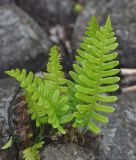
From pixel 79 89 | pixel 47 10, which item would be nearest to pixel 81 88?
pixel 79 89

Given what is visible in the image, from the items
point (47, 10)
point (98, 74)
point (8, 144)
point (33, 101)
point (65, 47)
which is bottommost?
point (8, 144)

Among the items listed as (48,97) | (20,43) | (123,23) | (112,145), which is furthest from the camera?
(123,23)

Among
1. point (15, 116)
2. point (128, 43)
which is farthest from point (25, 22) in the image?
point (15, 116)

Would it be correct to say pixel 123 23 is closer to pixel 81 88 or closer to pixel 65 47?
pixel 65 47

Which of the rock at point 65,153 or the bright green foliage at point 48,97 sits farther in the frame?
the rock at point 65,153

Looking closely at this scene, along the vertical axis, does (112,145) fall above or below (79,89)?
below

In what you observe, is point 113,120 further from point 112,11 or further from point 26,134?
point 112,11

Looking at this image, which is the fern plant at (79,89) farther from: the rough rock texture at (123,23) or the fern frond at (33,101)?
the rough rock texture at (123,23)

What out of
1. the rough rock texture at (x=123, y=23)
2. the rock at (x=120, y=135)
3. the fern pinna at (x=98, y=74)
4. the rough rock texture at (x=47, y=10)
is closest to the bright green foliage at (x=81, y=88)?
the fern pinna at (x=98, y=74)
